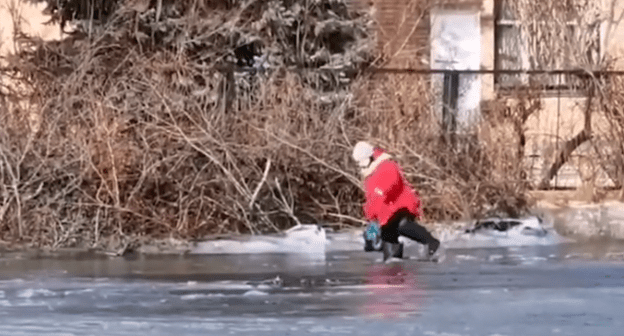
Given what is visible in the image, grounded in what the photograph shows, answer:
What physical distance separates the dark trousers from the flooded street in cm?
25

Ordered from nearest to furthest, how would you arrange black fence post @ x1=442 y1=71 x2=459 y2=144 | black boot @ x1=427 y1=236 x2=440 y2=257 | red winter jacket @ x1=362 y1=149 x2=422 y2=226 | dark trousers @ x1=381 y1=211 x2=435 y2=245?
red winter jacket @ x1=362 y1=149 x2=422 y2=226, dark trousers @ x1=381 y1=211 x2=435 y2=245, black boot @ x1=427 y1=236 x2=440 y2=257, black fence post @ x1=442 y1=71 x2=459 y2=144

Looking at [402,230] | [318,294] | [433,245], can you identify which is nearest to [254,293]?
[318,294]

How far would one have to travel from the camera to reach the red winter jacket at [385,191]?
50.4 feet

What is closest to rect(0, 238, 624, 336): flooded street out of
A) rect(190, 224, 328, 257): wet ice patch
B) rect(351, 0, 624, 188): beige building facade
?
rect(190, 224, 328, 257): wet ice patch

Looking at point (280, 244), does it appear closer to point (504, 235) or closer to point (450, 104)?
point (504, 235)

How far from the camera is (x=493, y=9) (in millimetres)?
24859

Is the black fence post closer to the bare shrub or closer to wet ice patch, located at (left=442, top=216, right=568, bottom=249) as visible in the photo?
the bare shrub

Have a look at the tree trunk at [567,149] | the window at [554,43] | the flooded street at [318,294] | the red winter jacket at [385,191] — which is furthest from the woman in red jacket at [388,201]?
the window at [554,43]

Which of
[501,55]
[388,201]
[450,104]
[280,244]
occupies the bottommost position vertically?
[280,244]

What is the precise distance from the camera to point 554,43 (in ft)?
73.3

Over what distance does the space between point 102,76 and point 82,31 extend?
91.4 inches

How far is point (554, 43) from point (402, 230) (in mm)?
7619

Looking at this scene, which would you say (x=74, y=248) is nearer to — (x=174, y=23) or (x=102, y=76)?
(x=102, y=76)

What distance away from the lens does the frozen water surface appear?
11508mm
